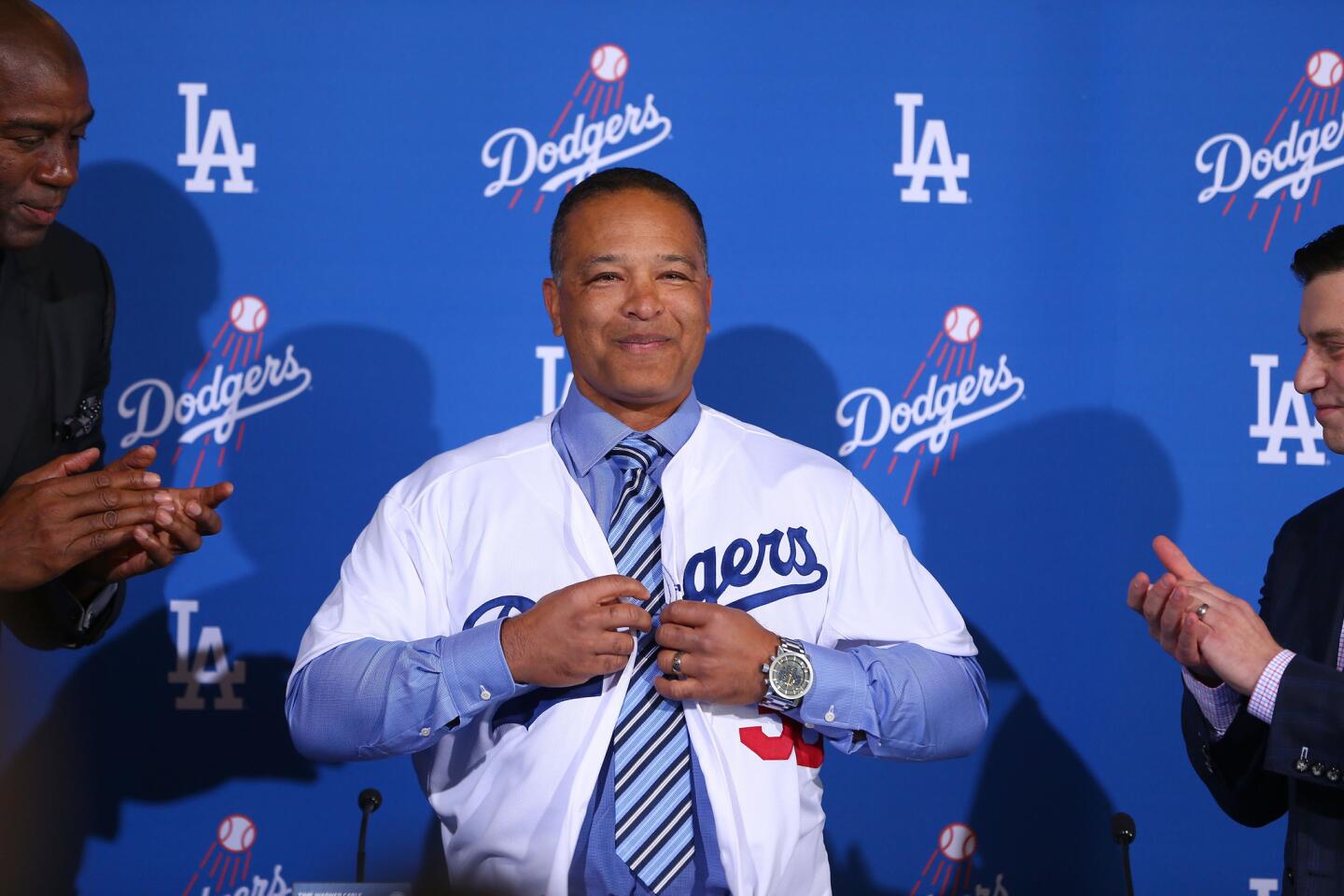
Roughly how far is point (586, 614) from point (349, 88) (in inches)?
65.5

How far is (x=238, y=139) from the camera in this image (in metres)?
2.96

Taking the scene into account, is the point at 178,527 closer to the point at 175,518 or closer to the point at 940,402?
the point at 175,518

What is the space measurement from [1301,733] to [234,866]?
2.25m

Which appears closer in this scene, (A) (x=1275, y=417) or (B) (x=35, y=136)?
(B) (x=35, y=136)

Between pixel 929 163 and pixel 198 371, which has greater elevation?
pixel 929 163

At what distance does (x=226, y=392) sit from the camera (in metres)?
2.95

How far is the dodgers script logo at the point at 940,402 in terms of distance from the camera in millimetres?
2994

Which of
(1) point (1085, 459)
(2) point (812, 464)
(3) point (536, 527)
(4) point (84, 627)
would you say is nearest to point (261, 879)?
(4) point (84, 627)

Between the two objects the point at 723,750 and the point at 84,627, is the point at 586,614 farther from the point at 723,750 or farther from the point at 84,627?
the point at 84,627

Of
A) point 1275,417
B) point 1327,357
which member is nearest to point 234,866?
point 1327,357

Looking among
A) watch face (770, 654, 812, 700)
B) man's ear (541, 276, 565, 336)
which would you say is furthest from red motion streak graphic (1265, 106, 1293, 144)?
watch face (770, 654, 812, 700)

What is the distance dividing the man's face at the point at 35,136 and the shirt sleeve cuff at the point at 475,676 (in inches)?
44.1

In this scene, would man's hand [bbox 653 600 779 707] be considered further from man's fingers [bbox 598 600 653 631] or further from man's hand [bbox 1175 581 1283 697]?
man's hand [bbox 1175 581 1283 697]

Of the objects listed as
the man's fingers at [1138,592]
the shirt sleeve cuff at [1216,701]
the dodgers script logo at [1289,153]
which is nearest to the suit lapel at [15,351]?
the man's fingers at [1138,592]
